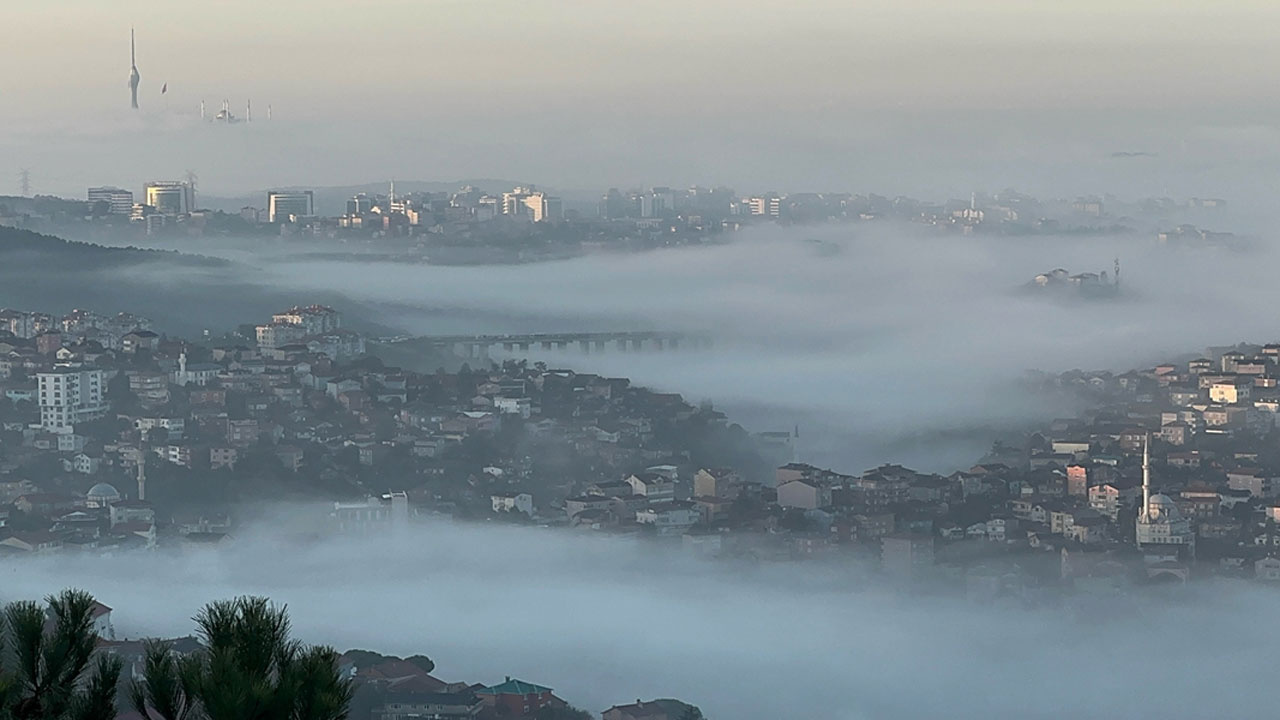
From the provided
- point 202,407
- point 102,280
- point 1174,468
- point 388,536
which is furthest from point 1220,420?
point 102,280

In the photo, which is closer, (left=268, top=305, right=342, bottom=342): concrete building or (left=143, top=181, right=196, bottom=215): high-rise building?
(left=268, top=305, right=342, bottom=342): concrete building

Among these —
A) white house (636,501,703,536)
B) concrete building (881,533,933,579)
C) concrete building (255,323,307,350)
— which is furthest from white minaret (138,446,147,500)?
concrete building (881,533,933,579)

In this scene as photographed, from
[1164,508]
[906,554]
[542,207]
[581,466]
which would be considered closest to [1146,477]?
[1164,508]

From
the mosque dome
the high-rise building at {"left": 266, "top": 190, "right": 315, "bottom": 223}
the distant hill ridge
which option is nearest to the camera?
the mosque dome

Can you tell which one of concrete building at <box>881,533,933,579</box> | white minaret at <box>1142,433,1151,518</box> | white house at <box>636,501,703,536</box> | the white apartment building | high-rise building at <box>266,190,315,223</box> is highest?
high-rise building at <box>266,190,315,223</box>

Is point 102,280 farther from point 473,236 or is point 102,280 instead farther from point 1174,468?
point 1174,468

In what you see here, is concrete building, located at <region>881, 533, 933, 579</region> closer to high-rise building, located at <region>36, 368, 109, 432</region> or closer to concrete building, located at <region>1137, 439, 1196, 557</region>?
concrete building, located at <region>1137, 439, 1196, 557</region>
